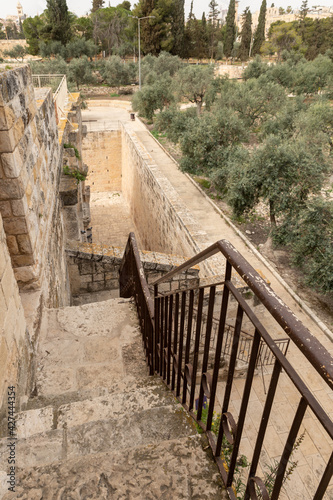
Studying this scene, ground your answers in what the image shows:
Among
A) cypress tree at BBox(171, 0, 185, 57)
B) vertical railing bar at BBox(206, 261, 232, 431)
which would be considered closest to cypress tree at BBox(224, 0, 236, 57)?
cypress tree at BBox(171, 0, 185, 57)

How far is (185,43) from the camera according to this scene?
40281 mm

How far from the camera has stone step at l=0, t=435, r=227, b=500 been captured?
1.42 metres

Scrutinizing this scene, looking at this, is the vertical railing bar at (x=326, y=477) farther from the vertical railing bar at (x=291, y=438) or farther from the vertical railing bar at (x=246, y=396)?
the vertical railing bar at (x=246, y=396)

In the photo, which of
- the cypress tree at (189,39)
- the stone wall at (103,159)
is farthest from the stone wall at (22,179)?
the cypress tree at (189,39)

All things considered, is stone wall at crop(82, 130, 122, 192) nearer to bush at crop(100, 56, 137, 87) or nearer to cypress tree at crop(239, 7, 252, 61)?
bush at crop(100, 56, 137, 87)

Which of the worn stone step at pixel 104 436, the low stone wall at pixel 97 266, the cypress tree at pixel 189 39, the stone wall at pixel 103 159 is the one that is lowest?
the stone wall at pixel 103 159

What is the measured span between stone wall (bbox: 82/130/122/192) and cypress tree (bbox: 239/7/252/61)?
1289 inches

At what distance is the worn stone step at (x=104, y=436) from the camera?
5.63 feet

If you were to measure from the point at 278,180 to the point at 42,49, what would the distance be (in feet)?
114

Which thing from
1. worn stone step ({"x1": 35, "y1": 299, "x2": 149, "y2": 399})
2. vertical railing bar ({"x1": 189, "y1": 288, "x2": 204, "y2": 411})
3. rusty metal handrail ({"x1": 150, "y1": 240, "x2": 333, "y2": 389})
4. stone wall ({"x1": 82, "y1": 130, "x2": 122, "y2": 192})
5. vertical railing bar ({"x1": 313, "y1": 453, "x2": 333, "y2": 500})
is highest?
rusty metal handrail ({"x1": 150, "y1": 240, "x2": 333, "y2": 389})

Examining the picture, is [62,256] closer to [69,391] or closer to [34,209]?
[34,209]

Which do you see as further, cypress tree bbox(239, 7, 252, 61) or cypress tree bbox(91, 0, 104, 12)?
cypress tree bbox(91, 0, 104, 12)

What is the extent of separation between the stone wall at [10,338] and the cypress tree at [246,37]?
5037 centimetres

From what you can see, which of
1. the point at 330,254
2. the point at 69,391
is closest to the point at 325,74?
the point at 330,254
